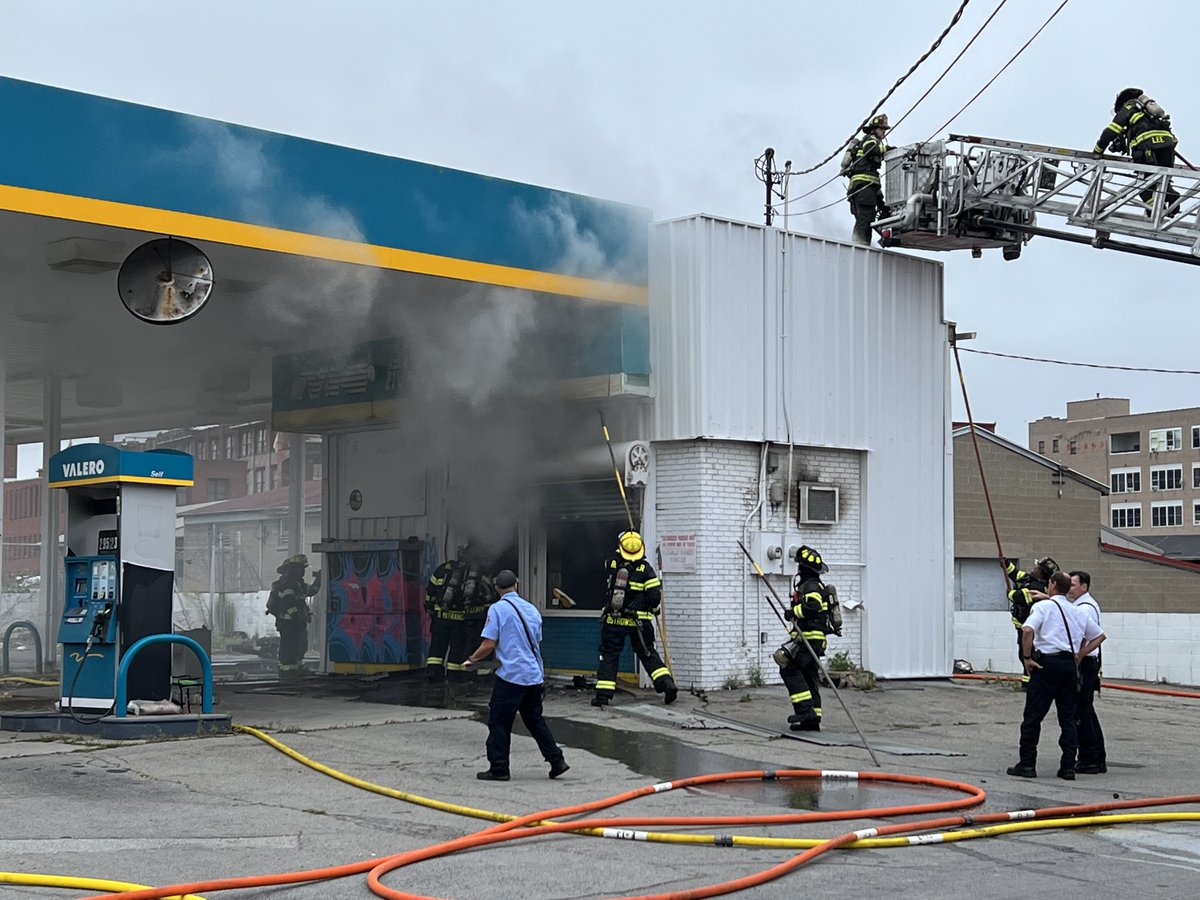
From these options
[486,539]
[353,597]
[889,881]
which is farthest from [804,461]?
[889,881]

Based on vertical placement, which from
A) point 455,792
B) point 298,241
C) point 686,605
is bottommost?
point 455,792

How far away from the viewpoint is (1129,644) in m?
20.7

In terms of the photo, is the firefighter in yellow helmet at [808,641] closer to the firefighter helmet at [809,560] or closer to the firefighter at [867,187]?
the firefighter helmet at [809,560]

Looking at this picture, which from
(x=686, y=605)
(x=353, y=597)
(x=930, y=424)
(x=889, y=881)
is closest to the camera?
(x=889, y=881)

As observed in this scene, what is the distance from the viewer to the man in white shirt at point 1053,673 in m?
10.9

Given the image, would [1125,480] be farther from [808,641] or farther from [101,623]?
[101,623]

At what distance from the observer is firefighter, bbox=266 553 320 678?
70.1ft

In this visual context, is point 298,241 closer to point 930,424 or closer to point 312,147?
point 312,147

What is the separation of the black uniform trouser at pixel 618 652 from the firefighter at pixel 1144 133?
834 cm

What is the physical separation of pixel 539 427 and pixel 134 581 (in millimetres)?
6094

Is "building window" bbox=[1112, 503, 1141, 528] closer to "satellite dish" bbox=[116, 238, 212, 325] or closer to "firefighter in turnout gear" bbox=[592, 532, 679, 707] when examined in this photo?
"firefighter in turnout gear" bbox=[592, 532, 679, 707]

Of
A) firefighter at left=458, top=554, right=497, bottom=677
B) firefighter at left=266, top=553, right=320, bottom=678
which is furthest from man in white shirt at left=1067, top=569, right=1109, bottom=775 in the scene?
firefighter at left=266, top=553, right=320, bottom=678

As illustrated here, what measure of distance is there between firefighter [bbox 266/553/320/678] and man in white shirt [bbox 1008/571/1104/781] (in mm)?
12602

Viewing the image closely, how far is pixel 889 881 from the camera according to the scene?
7230 mm
